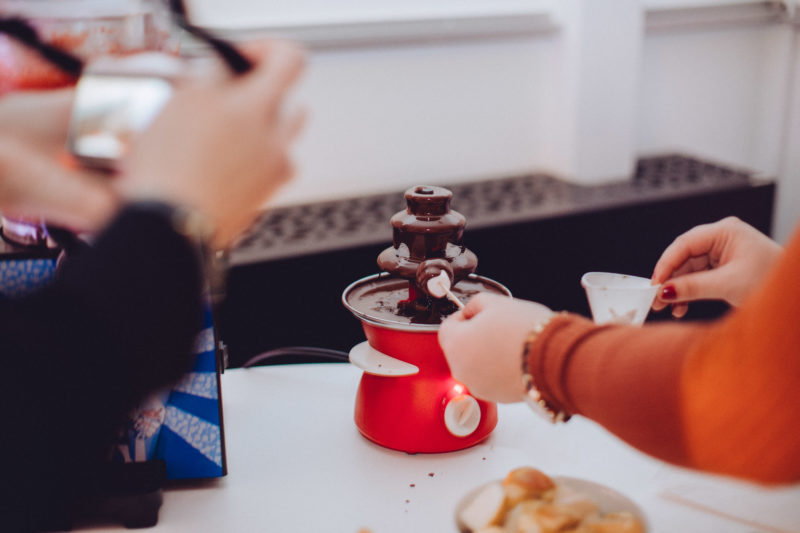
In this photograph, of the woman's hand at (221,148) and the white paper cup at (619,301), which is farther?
the white paper cup at (619,301)

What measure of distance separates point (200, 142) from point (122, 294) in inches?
5.1

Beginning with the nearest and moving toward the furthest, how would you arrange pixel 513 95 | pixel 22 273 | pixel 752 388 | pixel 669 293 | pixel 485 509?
pixel 752 388
pixel 485 509
pixel 22 273
pixel 669 293
pixel 513 95

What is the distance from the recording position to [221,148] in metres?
0.62

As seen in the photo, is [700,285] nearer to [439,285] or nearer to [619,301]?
[619,301]

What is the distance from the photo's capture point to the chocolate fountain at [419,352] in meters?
1.12

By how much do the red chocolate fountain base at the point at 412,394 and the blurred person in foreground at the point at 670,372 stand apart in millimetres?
110

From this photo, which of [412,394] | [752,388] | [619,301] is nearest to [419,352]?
[412,394]

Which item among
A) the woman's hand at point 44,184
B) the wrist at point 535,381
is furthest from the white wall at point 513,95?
the woman's hand at point 44,184

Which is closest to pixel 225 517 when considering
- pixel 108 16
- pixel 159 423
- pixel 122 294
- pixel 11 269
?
pixel 159 423

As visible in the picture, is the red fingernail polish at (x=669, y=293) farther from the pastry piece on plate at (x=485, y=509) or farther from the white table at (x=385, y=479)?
the pastry piece on plate at (x=485, y=509)

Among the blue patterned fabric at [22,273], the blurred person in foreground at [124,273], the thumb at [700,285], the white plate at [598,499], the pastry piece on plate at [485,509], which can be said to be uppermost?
the blurred person in foreground at [124,273]

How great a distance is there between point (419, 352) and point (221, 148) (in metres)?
0.57

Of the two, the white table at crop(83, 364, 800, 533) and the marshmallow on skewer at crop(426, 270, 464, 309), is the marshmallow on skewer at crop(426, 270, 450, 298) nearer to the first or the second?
the marshmallow on skewer at crop(426, 270, 464, 309)

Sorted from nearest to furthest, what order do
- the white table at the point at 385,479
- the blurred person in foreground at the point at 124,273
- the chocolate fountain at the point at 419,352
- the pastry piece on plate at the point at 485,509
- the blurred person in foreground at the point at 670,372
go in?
the blurred person in foreground at the point at 124,273 < the blurred person in foreground at the point at 670,372 < the pastry piece on plate at the point at 485,509 < the white table at the point at 385,479 < the chocolate fountain at the point at 419,352
